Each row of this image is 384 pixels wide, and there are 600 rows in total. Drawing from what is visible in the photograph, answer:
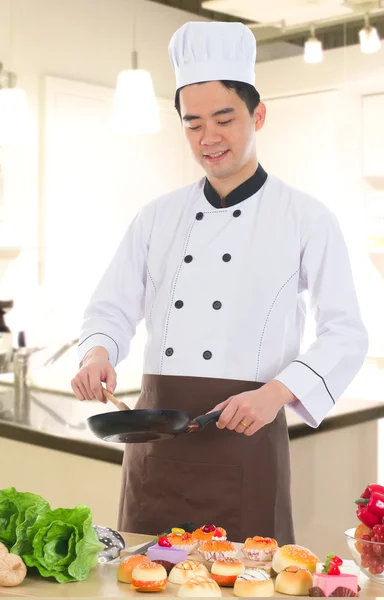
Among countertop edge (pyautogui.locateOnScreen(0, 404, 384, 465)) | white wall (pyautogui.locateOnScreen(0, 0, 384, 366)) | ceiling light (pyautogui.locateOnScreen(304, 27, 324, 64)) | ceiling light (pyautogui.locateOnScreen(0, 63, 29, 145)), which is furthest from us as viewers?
ceiling light (pyautogui.locateOnScreen(304, 27, 324, 64))

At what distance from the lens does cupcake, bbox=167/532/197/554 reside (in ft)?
4.21

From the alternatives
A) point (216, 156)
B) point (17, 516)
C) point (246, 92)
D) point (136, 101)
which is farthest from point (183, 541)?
point (136, 101)

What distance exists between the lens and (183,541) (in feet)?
4.24

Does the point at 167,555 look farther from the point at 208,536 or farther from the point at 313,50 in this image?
the point at 313,50

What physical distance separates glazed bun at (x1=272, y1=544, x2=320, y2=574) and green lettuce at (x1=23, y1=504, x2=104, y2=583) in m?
0.24

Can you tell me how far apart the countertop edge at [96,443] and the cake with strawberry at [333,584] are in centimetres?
120

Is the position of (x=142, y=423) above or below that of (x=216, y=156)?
below

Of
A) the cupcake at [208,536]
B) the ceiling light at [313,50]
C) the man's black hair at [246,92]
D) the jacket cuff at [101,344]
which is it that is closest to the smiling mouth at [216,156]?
the man's black hair at [246,92]

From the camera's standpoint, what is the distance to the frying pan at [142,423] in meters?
1.47

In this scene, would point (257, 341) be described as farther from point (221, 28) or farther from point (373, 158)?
point (373, 158)

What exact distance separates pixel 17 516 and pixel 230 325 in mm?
668

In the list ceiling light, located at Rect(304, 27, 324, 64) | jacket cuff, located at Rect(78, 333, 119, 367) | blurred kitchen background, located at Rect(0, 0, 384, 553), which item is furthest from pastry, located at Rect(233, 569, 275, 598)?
ceiling light, located at Rect(304, 27, 324, 64)

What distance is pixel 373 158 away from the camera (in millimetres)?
4434

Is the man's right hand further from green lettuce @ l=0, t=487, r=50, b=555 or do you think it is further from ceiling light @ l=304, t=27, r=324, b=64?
ceiling light @ l=304, t=27, r=324, b=64
